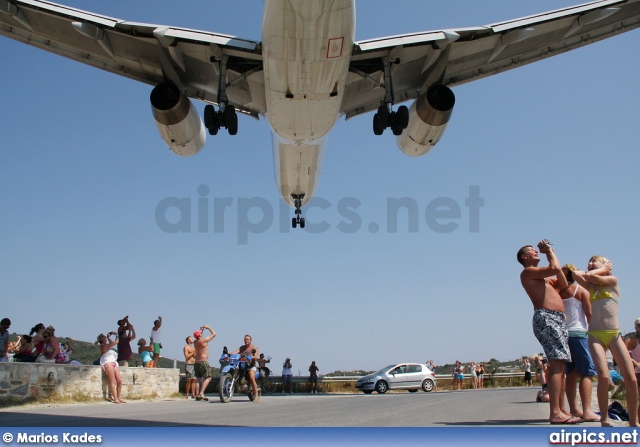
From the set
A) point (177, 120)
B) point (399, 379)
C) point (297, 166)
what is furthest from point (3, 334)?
point (399, 379)

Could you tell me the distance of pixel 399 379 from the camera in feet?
86.0

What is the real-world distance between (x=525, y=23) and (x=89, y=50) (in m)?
10.5

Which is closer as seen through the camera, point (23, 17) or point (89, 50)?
point (23, 17)

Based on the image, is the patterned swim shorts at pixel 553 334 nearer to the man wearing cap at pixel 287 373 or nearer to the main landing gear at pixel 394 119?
the main landing gear at pixel 394 119

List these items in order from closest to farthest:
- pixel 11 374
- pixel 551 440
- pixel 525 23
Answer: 1. pixel 551 440
2. pixel 11 374
3. pixel 525 23

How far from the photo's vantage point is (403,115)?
14766 millimetres

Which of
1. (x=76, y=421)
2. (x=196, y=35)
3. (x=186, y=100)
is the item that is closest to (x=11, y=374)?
(x=76, y=421)

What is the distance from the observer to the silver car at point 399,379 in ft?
84.0

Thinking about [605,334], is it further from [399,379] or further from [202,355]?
[399,379]

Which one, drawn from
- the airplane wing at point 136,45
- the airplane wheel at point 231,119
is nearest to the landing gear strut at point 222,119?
the airplane wheel at point 231,119

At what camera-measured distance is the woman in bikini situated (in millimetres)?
6227

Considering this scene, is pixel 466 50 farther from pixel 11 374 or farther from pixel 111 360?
pixel 11 374

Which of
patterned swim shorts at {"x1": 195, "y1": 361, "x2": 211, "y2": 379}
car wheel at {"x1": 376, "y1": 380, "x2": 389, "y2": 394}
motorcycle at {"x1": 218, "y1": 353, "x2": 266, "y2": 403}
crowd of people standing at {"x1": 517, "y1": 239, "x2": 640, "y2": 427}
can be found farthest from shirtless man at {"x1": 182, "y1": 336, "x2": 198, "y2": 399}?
car wheel at {"x1": 376, "y1": 380, "x2": 389, "y2": 394}

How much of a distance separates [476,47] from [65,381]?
12.5m
